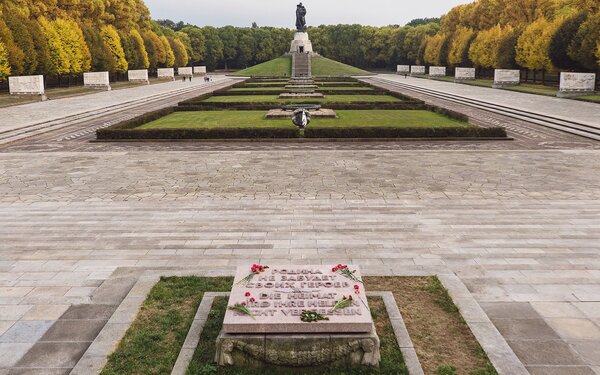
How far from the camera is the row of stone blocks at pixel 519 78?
44.1 metres

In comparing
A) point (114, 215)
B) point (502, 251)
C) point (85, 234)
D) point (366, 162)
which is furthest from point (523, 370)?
point (366, 162)

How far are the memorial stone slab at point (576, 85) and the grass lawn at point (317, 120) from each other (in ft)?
58.7

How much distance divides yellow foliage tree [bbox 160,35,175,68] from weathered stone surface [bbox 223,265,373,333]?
93.9 m

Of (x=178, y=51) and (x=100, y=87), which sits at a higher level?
(x=178, y=51)

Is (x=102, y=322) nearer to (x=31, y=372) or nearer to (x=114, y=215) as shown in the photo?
(x=31, y=372)

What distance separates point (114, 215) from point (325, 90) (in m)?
40.9

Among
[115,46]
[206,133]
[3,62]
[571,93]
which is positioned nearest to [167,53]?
[115,46]

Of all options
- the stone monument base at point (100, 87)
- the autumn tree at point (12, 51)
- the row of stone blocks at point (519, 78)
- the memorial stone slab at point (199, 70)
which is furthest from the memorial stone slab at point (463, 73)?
the memorial stone slab at point (199, 70)

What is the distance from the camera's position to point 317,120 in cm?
2964

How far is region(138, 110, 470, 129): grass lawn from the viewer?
27.7m

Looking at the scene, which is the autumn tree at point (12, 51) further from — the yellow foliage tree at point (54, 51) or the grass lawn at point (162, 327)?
the grass lawn at point (162, 327)

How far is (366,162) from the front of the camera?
18.5 metres

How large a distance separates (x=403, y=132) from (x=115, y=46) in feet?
199

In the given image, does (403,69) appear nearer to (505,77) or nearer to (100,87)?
(505,77)
